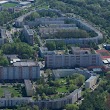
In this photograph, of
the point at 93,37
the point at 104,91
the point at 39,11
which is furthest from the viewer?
the point at 39,11

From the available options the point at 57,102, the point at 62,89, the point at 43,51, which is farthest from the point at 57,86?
the point at 43,51

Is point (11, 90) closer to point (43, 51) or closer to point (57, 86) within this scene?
point (57, 86)

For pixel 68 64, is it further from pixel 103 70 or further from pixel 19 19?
pixel 19 19

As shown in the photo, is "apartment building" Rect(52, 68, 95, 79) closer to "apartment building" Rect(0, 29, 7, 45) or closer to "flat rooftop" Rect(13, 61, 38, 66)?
"flat rooftop" Rect(13, 61, 38, 66)

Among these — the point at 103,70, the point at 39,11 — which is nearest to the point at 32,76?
the point at 103,70

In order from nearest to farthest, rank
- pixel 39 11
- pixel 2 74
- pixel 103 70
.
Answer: pixel 2 74
pixel 103 70
pixel 39 11

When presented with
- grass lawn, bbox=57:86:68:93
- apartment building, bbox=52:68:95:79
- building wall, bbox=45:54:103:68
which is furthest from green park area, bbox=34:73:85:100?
building wall, bbox=45:54:103:68

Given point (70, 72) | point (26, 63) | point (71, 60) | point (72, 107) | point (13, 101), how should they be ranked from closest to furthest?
1. point (72, 107)
2. point (13, 101)
3. point (70, 72)
4. point (26, 63)
5. point (71, 60)

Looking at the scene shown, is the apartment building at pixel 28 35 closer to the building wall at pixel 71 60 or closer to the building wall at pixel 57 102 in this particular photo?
the building wall at pixel 71 60
